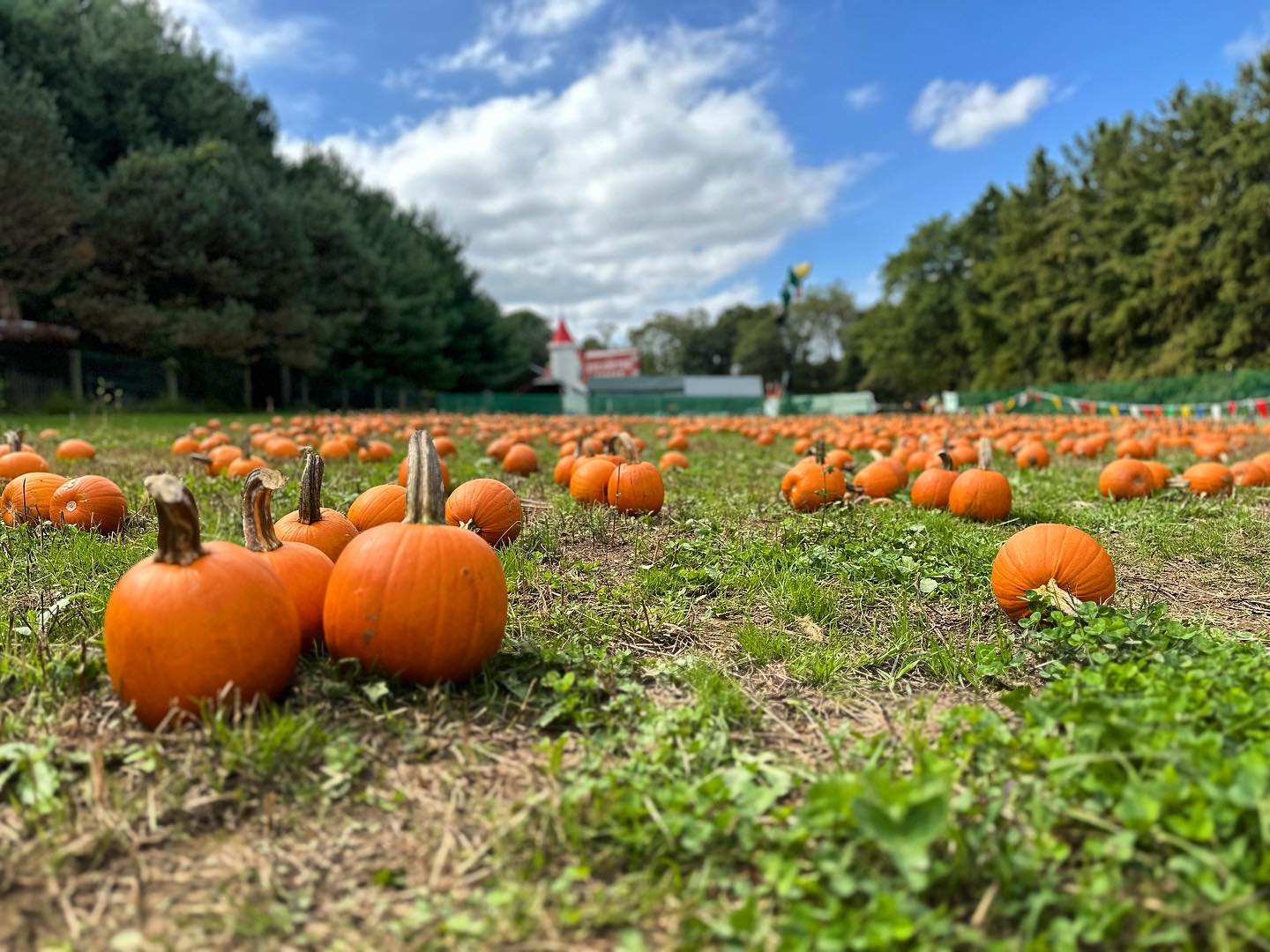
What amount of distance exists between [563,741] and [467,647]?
49cm

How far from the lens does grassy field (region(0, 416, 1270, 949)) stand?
1457 millimetres

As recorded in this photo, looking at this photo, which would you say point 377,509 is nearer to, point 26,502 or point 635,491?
point 635,491

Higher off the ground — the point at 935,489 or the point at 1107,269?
the point at 1107,269

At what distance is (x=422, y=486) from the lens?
247 cm

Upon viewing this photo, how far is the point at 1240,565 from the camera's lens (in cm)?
395

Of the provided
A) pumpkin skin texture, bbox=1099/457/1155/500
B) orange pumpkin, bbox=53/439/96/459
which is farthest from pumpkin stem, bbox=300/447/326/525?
orange pumpkin, bbox=53/439/96/459

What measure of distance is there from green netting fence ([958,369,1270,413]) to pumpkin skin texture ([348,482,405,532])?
2672 cm

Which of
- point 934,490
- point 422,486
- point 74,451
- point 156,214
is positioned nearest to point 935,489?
point 934,490

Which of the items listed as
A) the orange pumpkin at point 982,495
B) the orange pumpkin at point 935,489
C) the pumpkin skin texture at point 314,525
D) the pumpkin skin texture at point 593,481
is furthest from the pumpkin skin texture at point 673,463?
the pumpkin skin texture at point 314,525

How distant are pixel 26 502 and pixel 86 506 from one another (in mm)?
420

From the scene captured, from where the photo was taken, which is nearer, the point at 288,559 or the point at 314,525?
the point at 288,559

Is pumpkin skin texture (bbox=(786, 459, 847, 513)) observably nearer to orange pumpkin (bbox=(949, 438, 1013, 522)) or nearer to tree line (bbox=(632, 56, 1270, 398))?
orange pumpkin (bbox=(949, 438, 1013, 522))

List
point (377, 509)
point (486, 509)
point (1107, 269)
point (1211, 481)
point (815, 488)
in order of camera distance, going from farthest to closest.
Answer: point (1107, 269) → point (1211, 481) → point (815, 488) → point (486, 509) → point (377, 509)

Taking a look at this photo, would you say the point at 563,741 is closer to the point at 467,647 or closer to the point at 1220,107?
the point at 467,647
